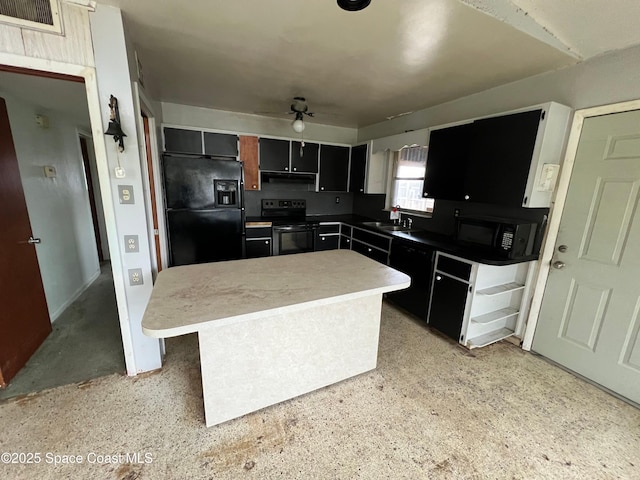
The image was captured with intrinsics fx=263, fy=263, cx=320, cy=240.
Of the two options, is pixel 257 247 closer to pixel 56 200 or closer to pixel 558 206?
pixel 56 200

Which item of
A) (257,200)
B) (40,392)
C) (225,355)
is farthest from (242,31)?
(40,392)

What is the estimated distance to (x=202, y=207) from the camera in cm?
314

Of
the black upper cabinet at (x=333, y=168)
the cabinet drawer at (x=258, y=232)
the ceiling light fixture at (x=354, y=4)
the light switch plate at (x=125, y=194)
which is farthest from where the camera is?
the black upper cabinet at (x=333, y=168)

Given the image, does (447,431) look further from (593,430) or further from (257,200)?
(257,200)

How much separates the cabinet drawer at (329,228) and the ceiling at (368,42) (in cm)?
190

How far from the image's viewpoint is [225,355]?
5.08 ft

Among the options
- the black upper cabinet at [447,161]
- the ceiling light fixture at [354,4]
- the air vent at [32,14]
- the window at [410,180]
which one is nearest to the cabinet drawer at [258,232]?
the window at [410,180]

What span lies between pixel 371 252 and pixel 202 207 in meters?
2.21

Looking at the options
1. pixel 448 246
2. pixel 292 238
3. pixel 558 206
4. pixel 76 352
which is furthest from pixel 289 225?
pixel 558 206

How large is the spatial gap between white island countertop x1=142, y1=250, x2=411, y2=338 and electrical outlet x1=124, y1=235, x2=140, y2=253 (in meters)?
0.31

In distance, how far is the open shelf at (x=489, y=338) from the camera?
2.42 metres

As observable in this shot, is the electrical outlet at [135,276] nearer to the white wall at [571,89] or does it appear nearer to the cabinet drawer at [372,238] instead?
the cabinet drawer at [372,238]

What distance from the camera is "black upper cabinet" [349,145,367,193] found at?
161 inches

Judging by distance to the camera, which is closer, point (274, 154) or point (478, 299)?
point (478, 299)
